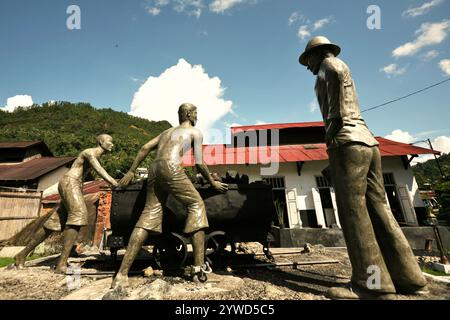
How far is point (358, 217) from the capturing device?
82.7 inches

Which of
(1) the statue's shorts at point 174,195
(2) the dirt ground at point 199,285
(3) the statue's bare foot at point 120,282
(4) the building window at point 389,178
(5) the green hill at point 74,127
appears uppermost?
(5) the green hill at point 74,127

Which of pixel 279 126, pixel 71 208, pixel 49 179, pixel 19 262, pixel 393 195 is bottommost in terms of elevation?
pixel 19 262

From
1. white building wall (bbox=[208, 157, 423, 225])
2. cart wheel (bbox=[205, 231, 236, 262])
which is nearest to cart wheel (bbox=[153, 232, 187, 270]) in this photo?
cart wheel (bbox=[205, 231, 236, 262])

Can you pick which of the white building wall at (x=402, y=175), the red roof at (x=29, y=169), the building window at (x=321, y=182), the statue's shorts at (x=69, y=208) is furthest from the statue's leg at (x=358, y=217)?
the red roof at (x=29, y=169)

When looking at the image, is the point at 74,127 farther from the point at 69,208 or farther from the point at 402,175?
the point at 402,175

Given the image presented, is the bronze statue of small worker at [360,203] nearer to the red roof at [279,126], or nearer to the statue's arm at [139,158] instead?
the statue's arm at [139,158]

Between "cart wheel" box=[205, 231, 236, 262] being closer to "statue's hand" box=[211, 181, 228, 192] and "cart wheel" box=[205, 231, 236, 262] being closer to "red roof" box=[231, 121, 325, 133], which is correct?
"statue's hand" box=[211, 181, 228, 192]

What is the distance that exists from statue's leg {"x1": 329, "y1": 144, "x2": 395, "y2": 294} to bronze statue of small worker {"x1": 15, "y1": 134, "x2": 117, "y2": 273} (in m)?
3.25

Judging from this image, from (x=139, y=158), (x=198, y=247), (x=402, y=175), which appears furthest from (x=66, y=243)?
(x=402, y=175)

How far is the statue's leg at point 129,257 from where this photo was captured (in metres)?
2.49

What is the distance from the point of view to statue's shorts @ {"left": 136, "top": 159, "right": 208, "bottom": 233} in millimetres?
2795

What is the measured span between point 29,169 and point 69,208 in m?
16.0

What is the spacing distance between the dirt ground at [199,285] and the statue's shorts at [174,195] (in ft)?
2.26
